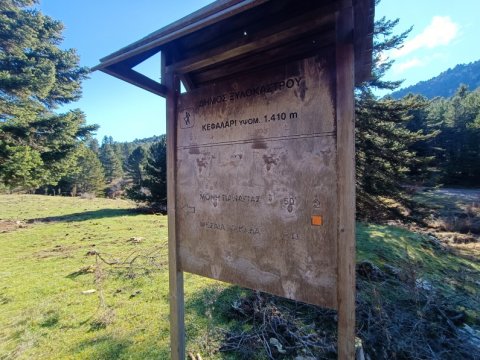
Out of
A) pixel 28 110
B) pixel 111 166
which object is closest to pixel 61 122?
pixel 28 110

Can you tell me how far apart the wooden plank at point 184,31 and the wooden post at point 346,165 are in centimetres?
59

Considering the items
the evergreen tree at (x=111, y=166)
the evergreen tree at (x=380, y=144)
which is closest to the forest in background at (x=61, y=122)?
the evergreen tree at (x=380, y=144)

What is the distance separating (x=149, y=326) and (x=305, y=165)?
3.46m

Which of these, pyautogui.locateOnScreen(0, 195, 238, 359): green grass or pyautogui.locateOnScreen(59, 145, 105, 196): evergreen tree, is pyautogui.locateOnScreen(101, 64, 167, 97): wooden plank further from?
pyautogui.locateOnScreen(59, 145, 105, 196): evergreen tree

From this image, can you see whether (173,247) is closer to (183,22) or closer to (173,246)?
(173,246)

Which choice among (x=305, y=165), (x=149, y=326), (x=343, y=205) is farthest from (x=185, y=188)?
(x=149, y=326)

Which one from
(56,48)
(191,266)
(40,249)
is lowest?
(40,249)

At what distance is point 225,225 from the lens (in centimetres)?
220

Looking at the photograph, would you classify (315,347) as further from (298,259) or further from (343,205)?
(343,205)

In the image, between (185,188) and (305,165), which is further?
(185,188)

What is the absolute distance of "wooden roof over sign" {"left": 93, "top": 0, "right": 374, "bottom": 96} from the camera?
66.1 inches

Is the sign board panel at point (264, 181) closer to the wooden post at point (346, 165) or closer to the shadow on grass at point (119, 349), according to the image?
the wooden post at point (346, 165)

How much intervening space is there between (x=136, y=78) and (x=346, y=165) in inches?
80.8

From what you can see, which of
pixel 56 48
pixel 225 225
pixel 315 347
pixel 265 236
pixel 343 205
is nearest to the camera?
pixel 343 205
